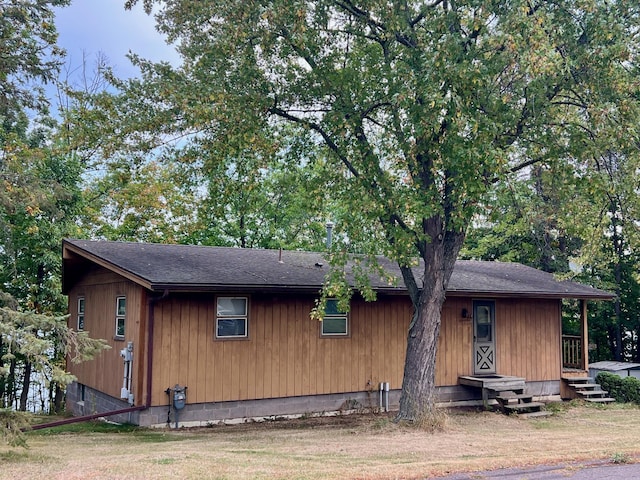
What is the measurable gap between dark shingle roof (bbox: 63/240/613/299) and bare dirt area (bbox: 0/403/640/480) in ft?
8.60

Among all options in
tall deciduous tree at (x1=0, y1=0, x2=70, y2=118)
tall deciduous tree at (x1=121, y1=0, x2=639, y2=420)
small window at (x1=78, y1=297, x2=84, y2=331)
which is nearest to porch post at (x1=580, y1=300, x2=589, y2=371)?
tall deciduous tree at (x1=121, y1=0, x2=639, y2=420)

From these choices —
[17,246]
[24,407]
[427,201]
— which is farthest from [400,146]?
[24,407]

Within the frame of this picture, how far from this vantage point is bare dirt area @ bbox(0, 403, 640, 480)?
6.74 m

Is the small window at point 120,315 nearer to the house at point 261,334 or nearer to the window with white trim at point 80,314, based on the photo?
the house at point 261,334

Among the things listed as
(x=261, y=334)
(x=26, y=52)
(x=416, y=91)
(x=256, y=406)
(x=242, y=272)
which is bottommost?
(x=256, y=406)

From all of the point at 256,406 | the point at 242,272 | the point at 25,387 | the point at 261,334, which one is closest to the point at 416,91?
the point at 242,272

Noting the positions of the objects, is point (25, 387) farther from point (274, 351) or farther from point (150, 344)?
point (274, 351)

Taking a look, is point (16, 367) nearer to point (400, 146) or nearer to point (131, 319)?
point (131, 319)

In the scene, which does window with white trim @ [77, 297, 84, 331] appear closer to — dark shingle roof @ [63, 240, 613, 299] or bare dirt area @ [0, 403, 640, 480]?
dark shingle roof @ [63, 240, 613, 299]

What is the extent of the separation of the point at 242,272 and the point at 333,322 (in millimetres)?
2299

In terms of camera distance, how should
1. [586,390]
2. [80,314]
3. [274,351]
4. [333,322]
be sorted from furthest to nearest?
[586,390], [80,314], [333,322], [274,351]

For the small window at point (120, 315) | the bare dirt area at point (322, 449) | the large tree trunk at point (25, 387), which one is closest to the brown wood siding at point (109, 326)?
the small window at point (120, 315)

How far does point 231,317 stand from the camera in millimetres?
11625

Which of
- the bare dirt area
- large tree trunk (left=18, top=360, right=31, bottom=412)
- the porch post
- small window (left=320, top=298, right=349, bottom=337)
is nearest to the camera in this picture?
the bare dirt area
